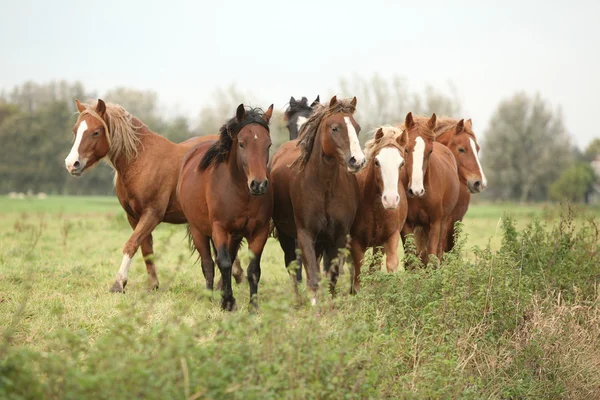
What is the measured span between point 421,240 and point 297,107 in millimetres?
2879

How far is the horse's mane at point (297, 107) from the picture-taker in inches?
411

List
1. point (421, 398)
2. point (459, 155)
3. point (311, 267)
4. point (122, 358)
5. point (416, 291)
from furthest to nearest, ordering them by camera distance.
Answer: point (459, 155), point (311, 267), point (416, 291), point (421, 398), point (122, 358)

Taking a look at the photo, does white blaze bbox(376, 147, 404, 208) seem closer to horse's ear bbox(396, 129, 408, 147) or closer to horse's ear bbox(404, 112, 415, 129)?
horse's ear bbox(396, 129, 408, 147)

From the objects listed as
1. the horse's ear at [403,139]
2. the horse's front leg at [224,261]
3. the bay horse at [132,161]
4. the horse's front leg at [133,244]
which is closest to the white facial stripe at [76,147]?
the bay horse at [132,161]

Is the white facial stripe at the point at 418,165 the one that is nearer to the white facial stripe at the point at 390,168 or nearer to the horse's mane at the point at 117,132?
the white facial stripe at the point at 390,168

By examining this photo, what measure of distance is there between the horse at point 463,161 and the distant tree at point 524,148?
45100 mm

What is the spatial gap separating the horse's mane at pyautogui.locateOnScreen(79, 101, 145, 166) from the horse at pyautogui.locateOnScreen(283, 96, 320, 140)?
94.2 inches

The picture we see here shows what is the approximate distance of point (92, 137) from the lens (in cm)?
876

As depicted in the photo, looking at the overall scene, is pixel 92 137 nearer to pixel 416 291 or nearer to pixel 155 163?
pixel 155 163

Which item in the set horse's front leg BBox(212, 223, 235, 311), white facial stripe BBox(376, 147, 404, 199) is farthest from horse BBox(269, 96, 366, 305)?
horse's front leg BBox(212, 223, 235, 311)

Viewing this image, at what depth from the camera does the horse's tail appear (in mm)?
9344

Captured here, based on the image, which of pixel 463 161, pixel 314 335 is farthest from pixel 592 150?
pixel 314 335

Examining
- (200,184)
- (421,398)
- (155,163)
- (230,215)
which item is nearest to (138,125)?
(155,163)

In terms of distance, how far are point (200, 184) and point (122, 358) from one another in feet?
15.0
